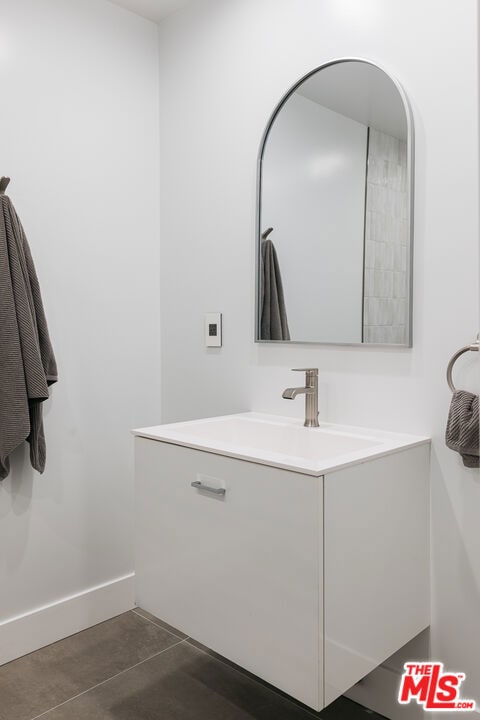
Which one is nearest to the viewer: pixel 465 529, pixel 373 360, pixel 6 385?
pixel 465 529

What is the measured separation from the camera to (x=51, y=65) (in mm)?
2068

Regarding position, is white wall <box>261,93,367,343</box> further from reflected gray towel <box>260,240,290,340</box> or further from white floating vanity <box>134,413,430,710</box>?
white floating vanity <box>134,413,430,710</box>

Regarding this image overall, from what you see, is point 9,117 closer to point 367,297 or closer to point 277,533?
point 367,297

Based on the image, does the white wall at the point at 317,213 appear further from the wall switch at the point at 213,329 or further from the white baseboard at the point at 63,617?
the white baseboard at the point at 63,617

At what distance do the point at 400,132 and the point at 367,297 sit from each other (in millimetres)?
469

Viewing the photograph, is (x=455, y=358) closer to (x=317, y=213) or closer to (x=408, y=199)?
(x=408, y=199)

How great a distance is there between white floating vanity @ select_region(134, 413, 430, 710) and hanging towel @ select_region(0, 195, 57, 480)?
1.45ft

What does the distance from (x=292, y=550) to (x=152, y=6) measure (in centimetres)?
210

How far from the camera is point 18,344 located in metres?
1.86

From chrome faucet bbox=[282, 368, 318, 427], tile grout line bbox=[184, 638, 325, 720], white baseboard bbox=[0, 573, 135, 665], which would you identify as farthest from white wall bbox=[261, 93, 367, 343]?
white baseboard bbox=[0, 573, 135, 665]

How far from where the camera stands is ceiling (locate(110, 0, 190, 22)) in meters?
2.23

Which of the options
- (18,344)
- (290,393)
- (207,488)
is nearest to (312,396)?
(290,393)

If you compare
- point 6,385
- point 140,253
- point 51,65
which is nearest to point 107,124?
point 51,65

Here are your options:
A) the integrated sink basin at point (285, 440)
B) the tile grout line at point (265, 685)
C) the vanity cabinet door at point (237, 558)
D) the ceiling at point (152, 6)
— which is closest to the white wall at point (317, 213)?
the integrated sink basin at point (285, 440)
